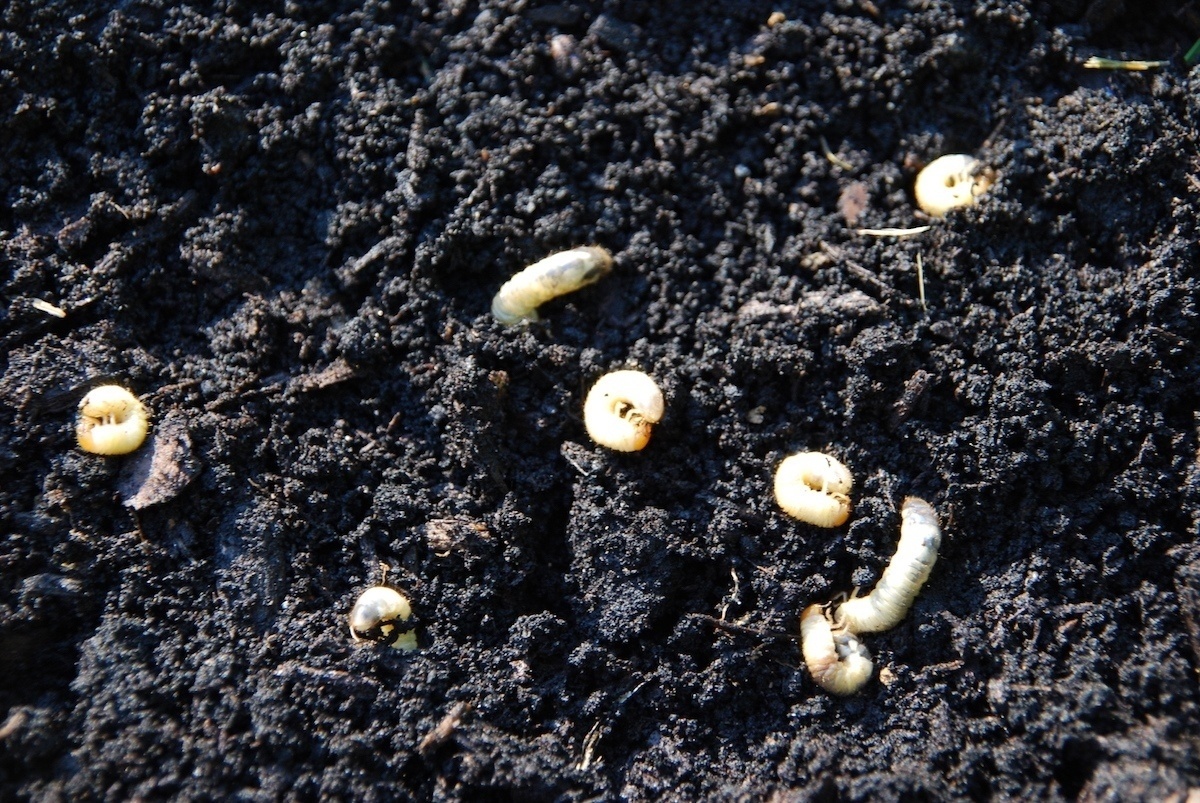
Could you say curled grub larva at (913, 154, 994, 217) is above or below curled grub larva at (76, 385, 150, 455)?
below

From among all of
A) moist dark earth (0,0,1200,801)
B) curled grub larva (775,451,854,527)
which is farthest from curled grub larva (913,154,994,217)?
curled grub larva (775,451,854,527)

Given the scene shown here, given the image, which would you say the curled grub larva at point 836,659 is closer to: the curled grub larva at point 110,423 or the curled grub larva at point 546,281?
the curled grub larva at point 546,281

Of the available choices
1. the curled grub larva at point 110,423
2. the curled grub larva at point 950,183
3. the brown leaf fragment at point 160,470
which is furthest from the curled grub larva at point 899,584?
the curled grub larva at point 110,423

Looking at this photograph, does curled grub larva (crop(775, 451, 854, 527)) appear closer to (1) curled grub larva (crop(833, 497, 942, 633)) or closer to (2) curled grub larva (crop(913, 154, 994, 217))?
(1) curled grub larva (crop(833, 497, 942, 633))

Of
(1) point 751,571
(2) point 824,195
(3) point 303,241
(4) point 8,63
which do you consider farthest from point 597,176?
(4) point 8,63

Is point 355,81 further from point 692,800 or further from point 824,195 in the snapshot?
point 692,800
